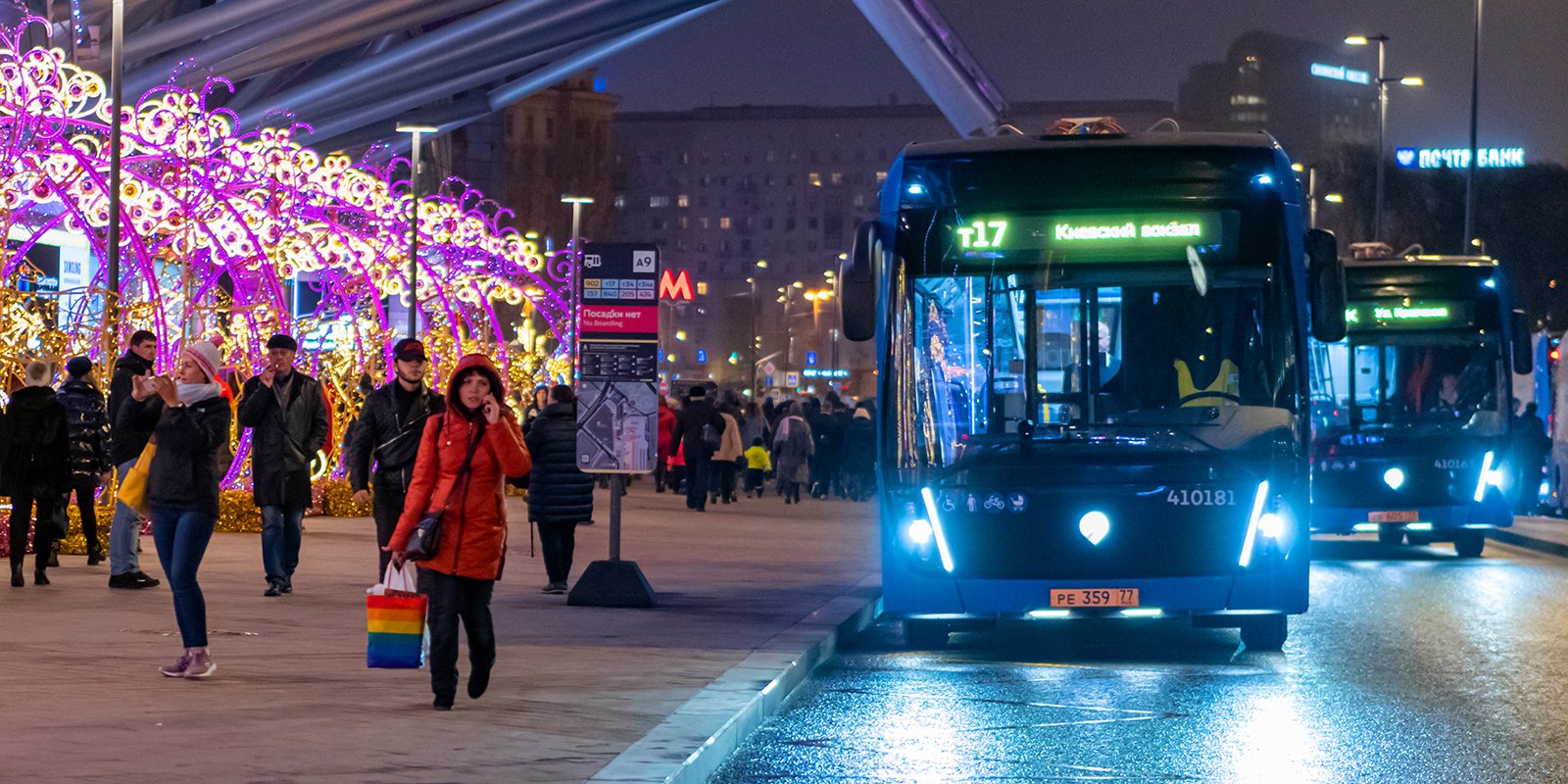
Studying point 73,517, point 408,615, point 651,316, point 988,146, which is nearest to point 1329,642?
point 988,146

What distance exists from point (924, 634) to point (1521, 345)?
9740 millimetres

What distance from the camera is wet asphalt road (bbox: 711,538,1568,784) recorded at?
914 cm

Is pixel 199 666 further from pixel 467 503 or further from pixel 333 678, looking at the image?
pixel 467 503

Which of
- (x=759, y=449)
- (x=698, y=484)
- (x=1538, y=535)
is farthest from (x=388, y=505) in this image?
(x=759, y=449)

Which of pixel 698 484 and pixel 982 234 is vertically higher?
pixel 982 234

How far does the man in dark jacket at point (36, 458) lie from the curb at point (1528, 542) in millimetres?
14840

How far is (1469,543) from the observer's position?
77.0 feet

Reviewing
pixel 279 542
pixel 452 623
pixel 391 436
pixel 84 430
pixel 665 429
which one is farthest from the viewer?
pixel 665 429

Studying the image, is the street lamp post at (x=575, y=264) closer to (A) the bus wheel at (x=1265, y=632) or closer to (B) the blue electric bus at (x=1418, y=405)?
(A) the bus wheel at (x=1265, y=632)

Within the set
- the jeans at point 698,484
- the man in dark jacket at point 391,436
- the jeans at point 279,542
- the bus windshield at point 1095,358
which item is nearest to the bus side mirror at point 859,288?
the bus windshield at point 1095,358

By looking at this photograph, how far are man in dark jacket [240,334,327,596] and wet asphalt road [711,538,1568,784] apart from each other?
3.79m

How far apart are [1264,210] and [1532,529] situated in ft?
51.2

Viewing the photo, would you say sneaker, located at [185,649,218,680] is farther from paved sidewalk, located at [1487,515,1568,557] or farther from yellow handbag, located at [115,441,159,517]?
paved sidewalk, located at [1487,515,1568,557]

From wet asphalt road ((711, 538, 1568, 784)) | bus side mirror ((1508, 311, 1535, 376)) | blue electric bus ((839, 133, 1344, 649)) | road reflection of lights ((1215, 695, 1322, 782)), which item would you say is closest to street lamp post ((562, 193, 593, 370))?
A: blue electric bus ((839, 133, 1344, 649))
